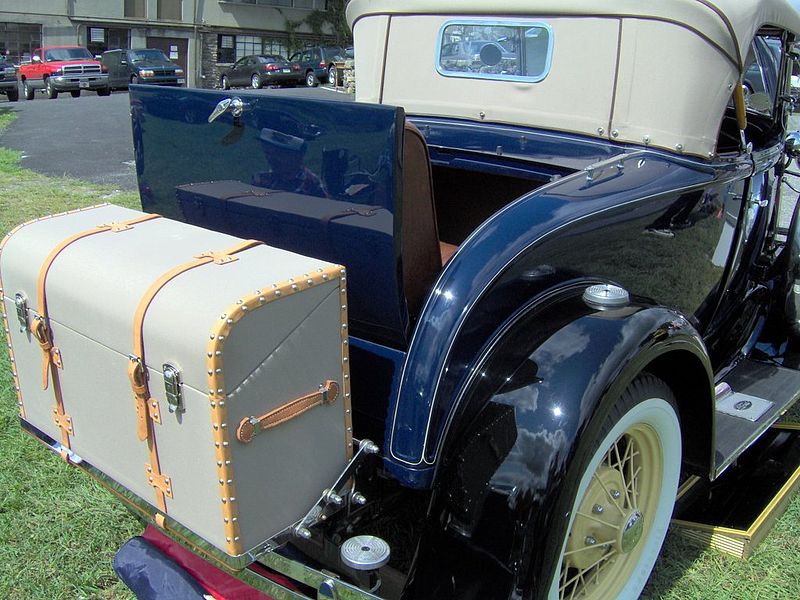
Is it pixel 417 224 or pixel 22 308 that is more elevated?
pixel 417 224

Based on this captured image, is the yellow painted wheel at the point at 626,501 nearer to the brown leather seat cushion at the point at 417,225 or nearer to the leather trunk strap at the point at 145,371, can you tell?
the brown leather seat cushion at the point at 417,225

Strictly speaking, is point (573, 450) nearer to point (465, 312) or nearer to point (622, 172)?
point (465, 312)

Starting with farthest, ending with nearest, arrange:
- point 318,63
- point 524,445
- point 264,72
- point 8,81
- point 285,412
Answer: point 318,63, point 264,72, point 8,81, point 524,445, point 285,412

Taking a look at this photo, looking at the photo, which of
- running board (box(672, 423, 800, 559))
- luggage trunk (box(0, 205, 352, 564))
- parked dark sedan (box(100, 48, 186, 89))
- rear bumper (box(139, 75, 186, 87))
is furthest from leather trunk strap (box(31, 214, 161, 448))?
parked dark sedan (box(100, 48, 186, 89))

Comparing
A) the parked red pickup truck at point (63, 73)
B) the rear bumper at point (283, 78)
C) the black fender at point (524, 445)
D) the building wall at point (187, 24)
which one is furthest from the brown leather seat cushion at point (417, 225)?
the building wall at point (187, 24)

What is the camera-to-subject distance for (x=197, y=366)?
1.57 meters

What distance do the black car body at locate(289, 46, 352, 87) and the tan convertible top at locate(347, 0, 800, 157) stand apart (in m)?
24.6

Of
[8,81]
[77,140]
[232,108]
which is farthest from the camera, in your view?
[8,81]

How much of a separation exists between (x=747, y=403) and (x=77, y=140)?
37.5 feet

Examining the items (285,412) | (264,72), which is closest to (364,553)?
(285,412)

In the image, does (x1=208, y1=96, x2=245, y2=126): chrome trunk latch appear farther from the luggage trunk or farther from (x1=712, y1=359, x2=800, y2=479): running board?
(x1=712, y1=359, x2=800, y2=479): running board

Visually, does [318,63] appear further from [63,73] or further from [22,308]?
[22,308]

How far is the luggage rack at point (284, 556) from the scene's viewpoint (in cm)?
174

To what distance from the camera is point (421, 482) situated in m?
1.88
